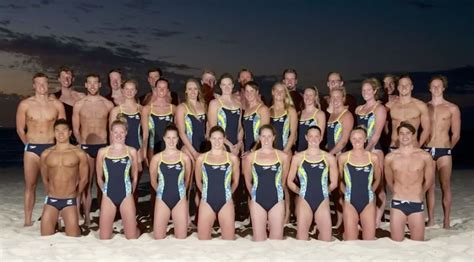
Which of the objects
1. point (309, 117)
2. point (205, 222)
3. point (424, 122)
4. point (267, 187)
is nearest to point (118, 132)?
point (205, 222)

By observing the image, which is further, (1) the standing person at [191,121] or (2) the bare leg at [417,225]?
(1) the standing person at [191,121]

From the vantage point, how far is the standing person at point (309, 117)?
7.12 meters

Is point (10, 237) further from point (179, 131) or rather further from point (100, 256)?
point (179, 131)

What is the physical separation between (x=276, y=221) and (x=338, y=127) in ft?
5.80

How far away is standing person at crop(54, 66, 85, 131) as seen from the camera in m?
7.88

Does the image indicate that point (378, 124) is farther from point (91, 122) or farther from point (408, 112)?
point (91, 122)

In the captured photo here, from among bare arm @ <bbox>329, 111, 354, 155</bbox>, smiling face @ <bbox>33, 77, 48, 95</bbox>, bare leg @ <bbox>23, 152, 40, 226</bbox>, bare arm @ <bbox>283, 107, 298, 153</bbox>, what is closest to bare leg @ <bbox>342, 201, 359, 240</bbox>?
bare arm @ <bbox>329, 111, 354, 155</bbox>

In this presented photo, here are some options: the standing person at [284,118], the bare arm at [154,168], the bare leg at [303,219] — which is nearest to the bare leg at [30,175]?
the bare arm at [154,168]

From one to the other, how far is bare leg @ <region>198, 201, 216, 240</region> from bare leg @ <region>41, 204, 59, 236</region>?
71.0 inches

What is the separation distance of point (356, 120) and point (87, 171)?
12.6 feet

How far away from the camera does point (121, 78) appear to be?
814cm

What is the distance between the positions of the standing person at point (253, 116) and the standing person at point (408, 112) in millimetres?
1833

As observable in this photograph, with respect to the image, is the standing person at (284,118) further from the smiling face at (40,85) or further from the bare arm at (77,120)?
the smiling face at (40,85)

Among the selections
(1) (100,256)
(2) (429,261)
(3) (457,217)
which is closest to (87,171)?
(1) (100,256)
